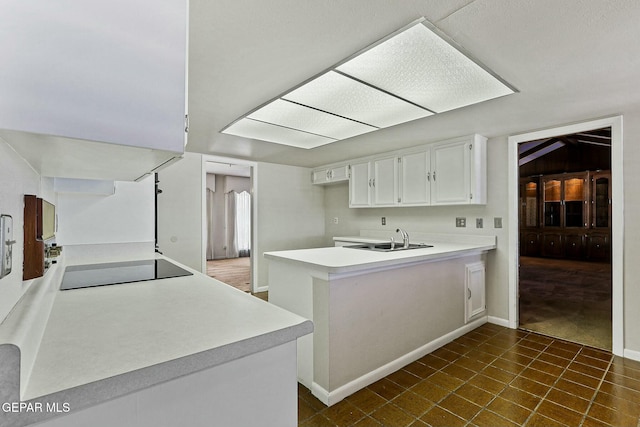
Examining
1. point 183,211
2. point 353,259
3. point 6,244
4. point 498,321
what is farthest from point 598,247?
point 6,244

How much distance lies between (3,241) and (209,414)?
63 cm

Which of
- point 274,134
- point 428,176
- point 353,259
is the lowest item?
point 353,259

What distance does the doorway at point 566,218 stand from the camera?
505 cm

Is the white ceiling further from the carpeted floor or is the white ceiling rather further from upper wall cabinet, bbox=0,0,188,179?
the carpeted floor

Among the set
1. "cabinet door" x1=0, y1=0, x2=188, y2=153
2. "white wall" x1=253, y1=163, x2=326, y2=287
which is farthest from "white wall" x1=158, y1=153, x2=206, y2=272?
"cabinet door" x1=0, y1=0, x2=188, y2=153

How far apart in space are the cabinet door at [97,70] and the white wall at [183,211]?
331 cm

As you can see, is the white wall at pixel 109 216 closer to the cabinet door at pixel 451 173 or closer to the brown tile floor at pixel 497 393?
the brown tile floor at pixel 497 393

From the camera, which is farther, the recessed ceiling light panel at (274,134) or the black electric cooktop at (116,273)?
the recessed ceiling light panel at (274,134)

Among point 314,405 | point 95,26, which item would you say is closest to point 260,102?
point 95,26

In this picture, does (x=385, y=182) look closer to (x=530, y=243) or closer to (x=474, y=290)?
(x=474, y=290)

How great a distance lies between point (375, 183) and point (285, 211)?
5.24 feet

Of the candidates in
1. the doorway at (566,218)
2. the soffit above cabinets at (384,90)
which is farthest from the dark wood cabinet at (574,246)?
the soffit above cabinets at (384,90)

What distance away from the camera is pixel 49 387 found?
55 cm

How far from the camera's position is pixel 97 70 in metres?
0.69
